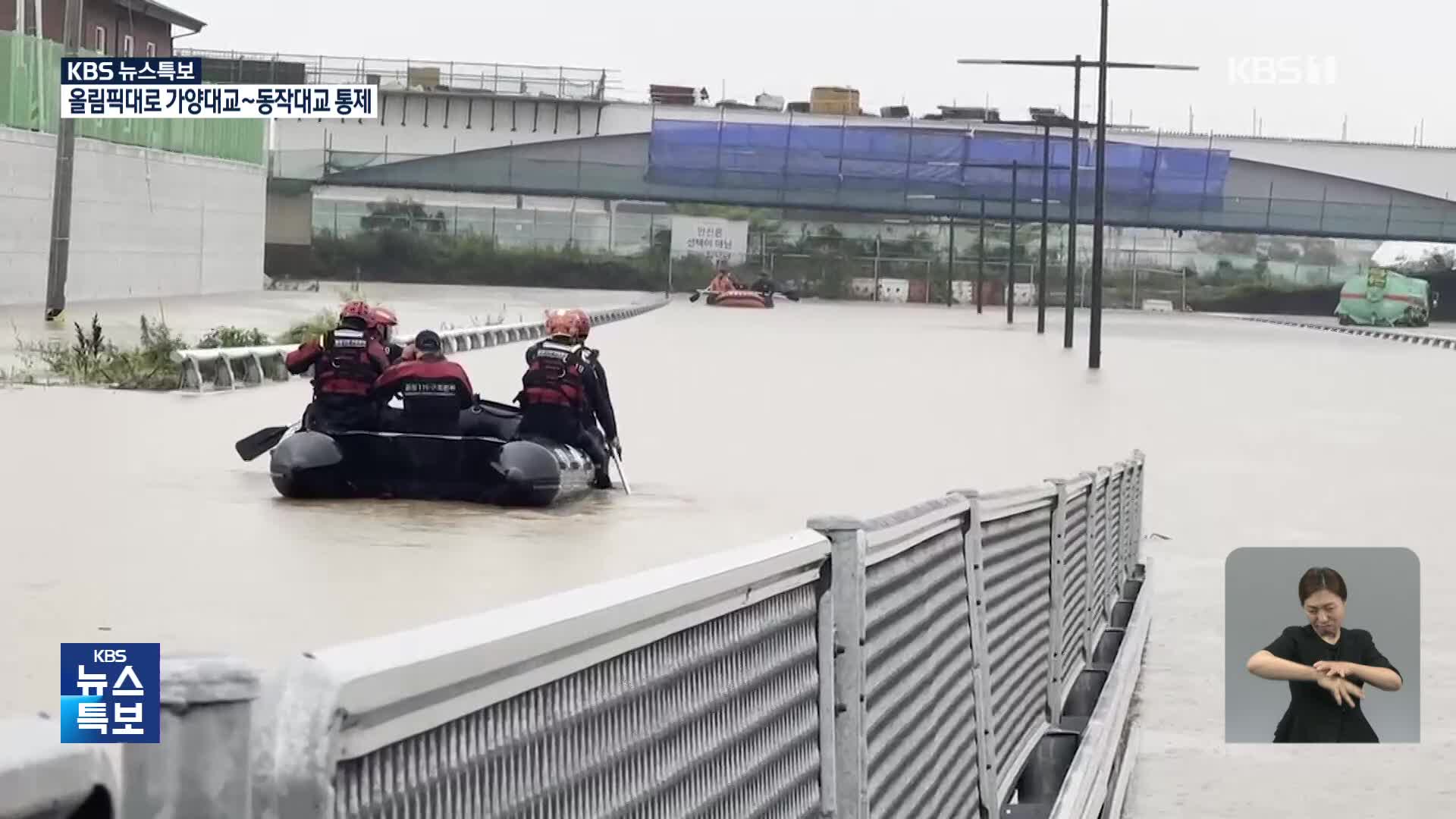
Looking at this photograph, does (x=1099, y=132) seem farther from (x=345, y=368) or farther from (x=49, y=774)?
(x=49, y=774)

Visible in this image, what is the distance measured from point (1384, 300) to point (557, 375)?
9096 cm

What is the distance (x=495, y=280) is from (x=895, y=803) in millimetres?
119110

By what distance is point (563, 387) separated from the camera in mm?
18781

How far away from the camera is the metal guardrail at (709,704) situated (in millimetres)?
2568

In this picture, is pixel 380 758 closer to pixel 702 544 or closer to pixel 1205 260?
pixel 702 544

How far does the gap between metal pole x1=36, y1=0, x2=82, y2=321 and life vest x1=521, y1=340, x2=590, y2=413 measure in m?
24.6

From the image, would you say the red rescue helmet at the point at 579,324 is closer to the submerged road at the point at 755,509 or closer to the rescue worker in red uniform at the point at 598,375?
the rescue worker in red uniform at the point at 598,375

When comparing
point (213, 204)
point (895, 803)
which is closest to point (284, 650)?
point (895, 803)

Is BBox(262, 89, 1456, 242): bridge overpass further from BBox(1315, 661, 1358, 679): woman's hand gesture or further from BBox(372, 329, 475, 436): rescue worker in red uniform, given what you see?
BBox(1315, 661, 1358, 679): woman's hand gesture

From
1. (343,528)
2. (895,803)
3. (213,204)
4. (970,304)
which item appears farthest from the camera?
(970,304)

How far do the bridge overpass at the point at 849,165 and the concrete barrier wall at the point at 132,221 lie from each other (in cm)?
3121

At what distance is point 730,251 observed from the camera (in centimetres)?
11569
